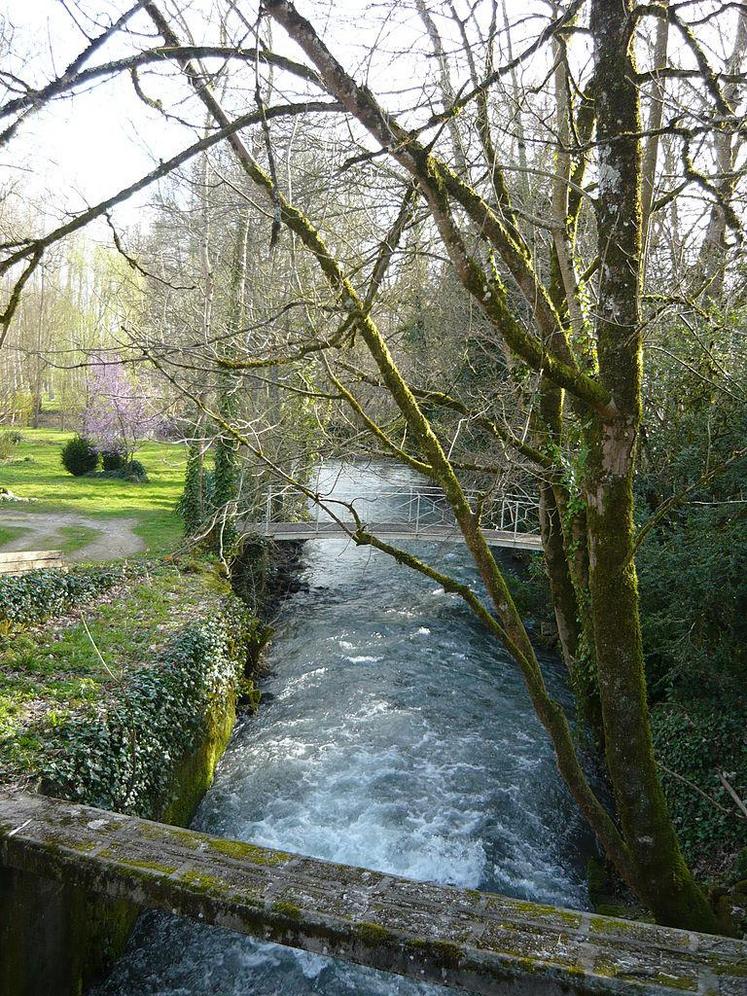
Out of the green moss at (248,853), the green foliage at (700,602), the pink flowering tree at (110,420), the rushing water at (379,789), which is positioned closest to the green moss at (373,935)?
the green moss at (248,853)

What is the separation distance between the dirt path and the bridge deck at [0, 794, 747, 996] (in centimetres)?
1130

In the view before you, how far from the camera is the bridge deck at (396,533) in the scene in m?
15.2

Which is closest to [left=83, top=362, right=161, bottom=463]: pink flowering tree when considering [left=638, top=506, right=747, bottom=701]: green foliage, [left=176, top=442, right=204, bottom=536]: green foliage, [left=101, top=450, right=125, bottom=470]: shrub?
[left=101, top=450, right=125, bottom=470]: shrub

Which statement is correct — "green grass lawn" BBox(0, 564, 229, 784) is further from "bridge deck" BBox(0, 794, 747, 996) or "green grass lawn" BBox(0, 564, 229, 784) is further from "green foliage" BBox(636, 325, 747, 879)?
"green foliage" BBox(636, 325, 747, 879)

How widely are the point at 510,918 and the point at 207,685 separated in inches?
240

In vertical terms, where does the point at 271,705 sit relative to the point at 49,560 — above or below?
below

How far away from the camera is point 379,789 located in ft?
28.4

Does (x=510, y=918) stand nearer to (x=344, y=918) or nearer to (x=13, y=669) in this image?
(x=344, y=918)

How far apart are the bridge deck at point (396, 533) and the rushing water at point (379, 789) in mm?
2110

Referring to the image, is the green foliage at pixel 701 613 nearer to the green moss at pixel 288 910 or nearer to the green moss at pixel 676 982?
the green moss at pixel 676 982

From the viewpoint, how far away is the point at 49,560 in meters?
12.4

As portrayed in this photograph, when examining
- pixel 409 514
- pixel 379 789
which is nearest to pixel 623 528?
pixel 379 789

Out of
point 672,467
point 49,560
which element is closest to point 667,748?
point 672,467

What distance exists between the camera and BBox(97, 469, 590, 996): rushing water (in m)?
6.11
